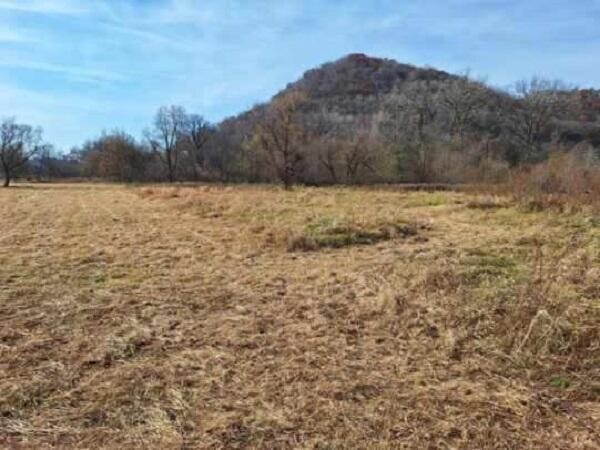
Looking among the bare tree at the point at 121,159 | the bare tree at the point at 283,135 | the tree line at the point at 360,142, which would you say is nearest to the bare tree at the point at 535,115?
the tree line at the point at 360,142

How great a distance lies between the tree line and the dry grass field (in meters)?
30.5

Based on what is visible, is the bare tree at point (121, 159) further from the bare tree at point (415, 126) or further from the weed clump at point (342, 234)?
the weed clump at point (342, 234)

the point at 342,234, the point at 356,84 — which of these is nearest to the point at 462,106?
the point at 356,84

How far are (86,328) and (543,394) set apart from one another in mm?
3916

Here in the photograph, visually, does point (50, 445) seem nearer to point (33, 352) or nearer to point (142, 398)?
point (142, 398)

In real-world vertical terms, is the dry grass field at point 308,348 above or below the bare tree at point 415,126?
below

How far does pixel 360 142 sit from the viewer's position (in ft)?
155

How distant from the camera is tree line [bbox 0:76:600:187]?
139 ft

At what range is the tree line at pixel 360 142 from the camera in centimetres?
4247

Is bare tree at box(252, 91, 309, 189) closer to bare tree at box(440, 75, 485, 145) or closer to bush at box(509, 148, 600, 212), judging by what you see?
bush at box(509, 148, 600, 212)

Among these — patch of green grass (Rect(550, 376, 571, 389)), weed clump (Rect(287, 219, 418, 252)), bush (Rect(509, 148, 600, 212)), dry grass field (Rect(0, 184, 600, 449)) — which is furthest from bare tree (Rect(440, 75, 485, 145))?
patch of green grass (Rect(550, 376, 571, 389))

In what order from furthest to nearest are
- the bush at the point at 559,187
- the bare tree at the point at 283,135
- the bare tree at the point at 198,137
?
the bare tree at the point at 198,137 → the bare tree at the point at 283,135 → the bush at the point at 559,187

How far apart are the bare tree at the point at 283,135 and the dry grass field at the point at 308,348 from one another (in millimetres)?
28618

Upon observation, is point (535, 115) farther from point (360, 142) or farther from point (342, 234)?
point (342, 234)
